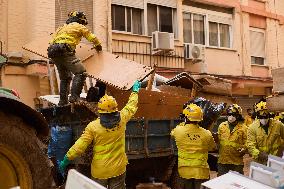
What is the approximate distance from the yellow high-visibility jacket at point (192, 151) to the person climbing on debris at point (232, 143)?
104 cm

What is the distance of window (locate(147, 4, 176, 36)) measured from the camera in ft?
47.7

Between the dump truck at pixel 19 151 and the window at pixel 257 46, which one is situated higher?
the window at pixel 257 46

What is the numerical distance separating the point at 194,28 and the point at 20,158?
13.2 metres

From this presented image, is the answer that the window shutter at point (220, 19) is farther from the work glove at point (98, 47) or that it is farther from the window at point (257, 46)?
the work glove at point (98, 47)

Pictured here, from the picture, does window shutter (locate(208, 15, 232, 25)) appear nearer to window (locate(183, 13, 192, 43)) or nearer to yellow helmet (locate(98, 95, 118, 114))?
window (locate(183, 13, 192, 43))

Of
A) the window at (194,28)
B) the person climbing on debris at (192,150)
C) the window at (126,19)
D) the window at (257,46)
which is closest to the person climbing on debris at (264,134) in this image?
the person climbing on debris at (192,150)

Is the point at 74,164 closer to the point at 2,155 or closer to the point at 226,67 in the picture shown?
the point at 2,155

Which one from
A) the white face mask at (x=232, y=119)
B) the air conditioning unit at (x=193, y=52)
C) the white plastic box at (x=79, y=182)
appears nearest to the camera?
the white plastic box at (x=79, y=182)

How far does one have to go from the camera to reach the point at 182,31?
601 inches

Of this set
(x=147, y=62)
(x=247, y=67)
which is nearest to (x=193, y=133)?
(x=147, y=62)

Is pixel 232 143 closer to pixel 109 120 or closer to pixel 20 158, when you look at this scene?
pixel 109 120

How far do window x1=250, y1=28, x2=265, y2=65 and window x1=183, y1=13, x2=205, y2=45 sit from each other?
302cm

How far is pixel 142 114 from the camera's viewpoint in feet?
22.6

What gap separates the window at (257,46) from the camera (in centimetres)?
1823
